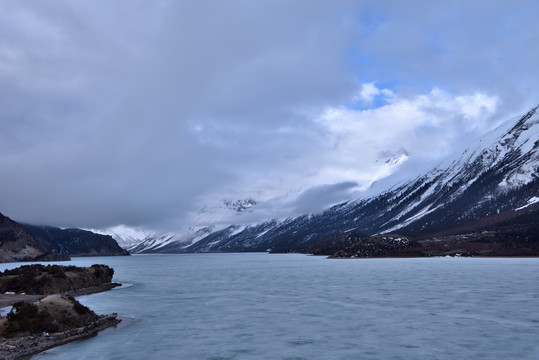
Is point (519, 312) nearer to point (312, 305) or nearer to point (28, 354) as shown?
point (312, 305)

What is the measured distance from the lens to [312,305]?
64938mm

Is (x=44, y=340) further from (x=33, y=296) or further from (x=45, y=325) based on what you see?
(x=33, y=296)

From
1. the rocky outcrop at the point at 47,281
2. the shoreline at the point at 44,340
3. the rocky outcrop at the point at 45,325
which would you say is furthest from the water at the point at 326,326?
the rocky outcrop at the point at 47,281

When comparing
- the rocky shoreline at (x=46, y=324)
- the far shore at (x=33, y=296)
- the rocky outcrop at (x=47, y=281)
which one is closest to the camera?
the rocky shoreline at (x=46, y=324)

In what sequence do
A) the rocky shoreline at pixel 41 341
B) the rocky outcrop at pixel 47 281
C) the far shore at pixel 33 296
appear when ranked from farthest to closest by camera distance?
the rocky outcrop at pixel 47 281, the far shore at pixel 33 296, the rocky shoreline at pixel 41 341

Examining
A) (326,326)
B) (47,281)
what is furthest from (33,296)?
(326,326)

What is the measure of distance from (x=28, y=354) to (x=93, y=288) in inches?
2332

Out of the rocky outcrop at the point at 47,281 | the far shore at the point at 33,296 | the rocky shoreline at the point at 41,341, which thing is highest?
the rocky outcrop at the point at 47,281

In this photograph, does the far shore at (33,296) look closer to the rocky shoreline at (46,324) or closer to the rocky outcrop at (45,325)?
the rocky shoreline at (46,324)

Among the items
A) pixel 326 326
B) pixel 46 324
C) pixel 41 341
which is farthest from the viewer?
pixel 326 326

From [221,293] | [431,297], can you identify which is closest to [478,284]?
[431,297]

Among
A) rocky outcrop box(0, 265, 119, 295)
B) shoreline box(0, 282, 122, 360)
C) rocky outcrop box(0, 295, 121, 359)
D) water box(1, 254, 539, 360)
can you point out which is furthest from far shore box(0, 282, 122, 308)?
shoreline box(0, 282, 122, 360)

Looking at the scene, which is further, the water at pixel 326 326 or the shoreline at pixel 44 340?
the water at pixel 326 326

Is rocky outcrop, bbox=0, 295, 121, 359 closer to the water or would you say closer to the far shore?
the water
